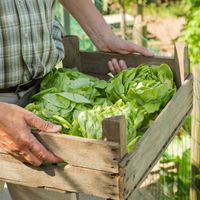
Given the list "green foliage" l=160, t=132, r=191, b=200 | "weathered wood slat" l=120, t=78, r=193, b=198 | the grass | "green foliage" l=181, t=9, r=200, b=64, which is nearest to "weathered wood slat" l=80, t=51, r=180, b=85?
"weathered wood slat" l=120, t=78, r=193, b=198

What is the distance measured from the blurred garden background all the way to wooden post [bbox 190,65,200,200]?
0.14 ft

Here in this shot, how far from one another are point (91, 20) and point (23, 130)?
4.11 ft

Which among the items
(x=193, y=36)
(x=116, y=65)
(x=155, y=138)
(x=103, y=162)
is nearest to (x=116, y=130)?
(x=103, y=162)

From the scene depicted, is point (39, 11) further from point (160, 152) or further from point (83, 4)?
point (160, 152)

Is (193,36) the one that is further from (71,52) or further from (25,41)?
(25,41)

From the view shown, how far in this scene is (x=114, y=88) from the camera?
3045mm

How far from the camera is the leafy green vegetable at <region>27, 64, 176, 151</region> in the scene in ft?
8.75

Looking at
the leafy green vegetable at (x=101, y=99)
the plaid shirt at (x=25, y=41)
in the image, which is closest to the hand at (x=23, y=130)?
the leafy green vegetable at (x=101, y=99)

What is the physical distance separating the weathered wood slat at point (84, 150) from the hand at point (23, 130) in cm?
3

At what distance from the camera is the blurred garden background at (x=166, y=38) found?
16.9 ft

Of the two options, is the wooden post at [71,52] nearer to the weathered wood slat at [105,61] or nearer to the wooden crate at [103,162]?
the weathered wood slat at [105,61]

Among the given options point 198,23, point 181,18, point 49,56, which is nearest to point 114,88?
point 49,56

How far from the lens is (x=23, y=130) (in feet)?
8.02

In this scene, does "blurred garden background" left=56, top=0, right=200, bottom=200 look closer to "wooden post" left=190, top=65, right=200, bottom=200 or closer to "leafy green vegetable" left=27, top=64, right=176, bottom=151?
"wooden post" left=190, top=65, right=200, bottom=200
